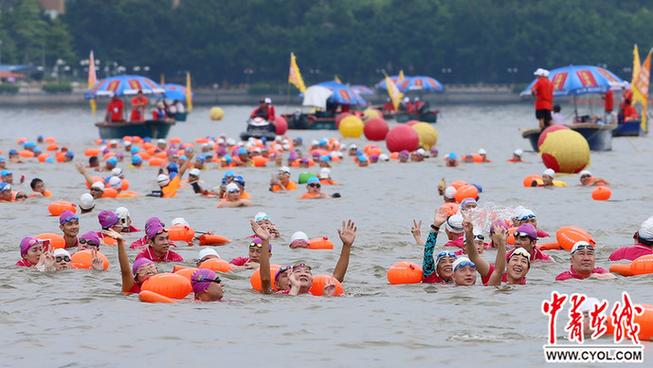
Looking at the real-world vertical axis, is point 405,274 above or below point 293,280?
below

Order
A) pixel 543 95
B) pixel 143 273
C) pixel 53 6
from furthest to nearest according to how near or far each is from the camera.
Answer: pixel 53 6 < pixel 543 95 < pixel 143 273

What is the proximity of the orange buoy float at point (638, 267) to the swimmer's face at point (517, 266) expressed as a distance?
1.71 metres

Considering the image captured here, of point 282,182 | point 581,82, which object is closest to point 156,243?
point 282,182

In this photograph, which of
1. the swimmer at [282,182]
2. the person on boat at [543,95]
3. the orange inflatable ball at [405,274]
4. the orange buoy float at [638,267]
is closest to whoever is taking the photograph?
the orange inflatable ball at [405,274]

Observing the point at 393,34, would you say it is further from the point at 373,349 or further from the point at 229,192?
the point at 373,349

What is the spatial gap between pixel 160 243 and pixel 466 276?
4253mm

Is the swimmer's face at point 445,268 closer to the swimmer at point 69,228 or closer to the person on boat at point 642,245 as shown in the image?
the person on boat at point 642,245

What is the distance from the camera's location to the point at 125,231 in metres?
24.1

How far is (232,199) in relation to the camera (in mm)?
28766

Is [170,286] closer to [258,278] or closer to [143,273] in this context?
[143,273]

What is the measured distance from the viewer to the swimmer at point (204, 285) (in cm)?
1700

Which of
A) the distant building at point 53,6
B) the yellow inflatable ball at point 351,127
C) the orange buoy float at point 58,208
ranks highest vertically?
the distant building at point 53,6

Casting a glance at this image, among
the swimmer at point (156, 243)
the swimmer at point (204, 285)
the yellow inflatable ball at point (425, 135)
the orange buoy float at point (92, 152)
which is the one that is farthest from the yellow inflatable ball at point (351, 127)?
the swimmer at point (204, 285)

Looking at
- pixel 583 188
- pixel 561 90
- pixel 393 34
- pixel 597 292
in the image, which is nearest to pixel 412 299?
pixel 597 292
